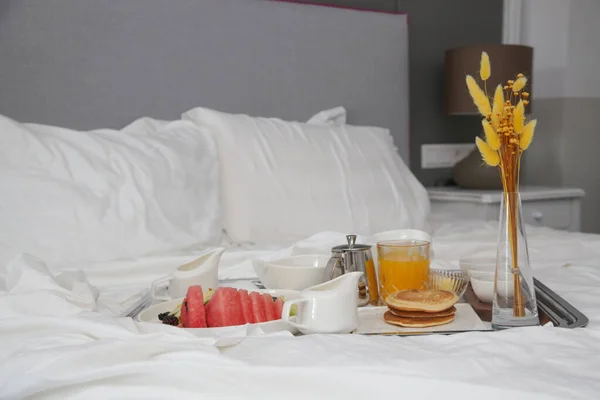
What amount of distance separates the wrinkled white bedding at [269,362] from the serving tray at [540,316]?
0.04 metres

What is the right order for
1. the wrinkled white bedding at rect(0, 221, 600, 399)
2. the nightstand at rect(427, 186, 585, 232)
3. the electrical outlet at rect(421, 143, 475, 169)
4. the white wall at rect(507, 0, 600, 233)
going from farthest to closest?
the white wall at rect(507, 0, 600, 233)
the electrical outlet at rect(421, 143, 475, 169)
the nightstand at rect(427, 186, 585, 232)
the wrinkled white bedding at rect(0, 221, 600, 399)

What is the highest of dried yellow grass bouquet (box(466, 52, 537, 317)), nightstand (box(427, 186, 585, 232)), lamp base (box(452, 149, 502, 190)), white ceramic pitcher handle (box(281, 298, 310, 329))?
dried yellow grass bouquet (box(466, 52, 537, 317))

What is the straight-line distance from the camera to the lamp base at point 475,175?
9.92 feet

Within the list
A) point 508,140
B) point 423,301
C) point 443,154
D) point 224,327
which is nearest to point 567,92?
point 443,154

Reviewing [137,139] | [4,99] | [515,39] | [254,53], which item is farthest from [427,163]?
[4,99]

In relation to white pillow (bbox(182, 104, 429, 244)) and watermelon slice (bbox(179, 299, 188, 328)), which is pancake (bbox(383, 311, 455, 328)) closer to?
watermelon slice (bbox(179, 299, 188, 328))

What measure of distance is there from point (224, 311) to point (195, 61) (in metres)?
1.60

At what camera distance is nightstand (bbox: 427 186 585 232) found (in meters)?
2.82

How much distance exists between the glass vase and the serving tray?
36 millimetres

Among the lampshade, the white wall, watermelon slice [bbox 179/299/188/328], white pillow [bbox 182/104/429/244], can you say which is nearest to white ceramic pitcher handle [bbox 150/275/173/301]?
watermelon slice [bbox 179/299/188/328]

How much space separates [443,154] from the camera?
10.9ft

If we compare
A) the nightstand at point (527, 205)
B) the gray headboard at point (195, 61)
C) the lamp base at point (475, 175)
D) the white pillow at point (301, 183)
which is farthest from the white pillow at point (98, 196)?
the lamp base at point (475, 175)

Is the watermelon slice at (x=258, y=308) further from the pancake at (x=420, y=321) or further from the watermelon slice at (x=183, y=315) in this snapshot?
the pancake at (x=420, y=321)

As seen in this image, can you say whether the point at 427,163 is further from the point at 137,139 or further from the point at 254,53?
the point at 137,139
